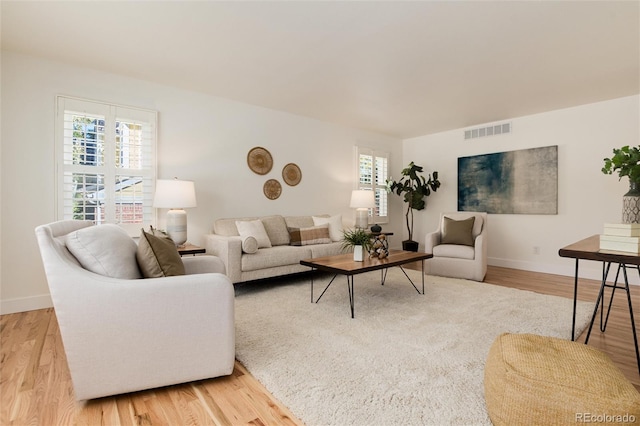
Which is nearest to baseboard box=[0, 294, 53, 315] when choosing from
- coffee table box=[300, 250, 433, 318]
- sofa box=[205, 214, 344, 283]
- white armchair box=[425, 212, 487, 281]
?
sofa box=[205, 214, 344, 283]

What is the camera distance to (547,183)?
4852 mm

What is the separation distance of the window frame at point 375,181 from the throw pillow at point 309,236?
5.76 ft

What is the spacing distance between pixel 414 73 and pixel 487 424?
316 centimetres

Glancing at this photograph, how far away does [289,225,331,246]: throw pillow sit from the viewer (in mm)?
4367

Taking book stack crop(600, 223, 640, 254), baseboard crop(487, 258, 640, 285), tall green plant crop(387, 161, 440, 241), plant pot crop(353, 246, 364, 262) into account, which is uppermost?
tall green plant crop(387, 161, 440, 241)

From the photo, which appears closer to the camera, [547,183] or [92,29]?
[92,29]

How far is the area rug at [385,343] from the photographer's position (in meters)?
1.56

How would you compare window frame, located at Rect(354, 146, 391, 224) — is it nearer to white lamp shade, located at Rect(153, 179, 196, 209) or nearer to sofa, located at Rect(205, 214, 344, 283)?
sofa, located at Rect(205, 214, 344, 283)

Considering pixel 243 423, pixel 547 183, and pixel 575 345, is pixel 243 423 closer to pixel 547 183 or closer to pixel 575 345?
pixel 575 345

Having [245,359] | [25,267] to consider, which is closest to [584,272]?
[245,359]

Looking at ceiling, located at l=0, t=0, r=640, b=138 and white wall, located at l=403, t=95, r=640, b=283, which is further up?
ceiling, located at l=0, t=0, r=640, b=138

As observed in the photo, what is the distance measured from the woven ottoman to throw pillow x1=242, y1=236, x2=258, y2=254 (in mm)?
2614

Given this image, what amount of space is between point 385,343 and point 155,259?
5.28 ft

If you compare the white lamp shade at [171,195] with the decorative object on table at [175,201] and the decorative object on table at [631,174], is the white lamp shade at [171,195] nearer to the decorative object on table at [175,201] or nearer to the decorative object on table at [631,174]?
the decorative object on table at [175,201]
